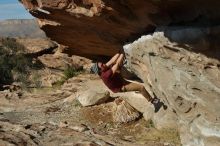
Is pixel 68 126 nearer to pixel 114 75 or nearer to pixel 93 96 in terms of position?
pixel 93 96

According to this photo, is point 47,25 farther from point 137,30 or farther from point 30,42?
point 30,42

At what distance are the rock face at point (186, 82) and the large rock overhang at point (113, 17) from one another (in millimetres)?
371

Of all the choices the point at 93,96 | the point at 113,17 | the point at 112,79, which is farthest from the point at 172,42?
the point at 93,96

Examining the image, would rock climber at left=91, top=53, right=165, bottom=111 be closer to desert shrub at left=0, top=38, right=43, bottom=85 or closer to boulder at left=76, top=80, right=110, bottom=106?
boulder at left=76, top=80, right=110, bottom=106

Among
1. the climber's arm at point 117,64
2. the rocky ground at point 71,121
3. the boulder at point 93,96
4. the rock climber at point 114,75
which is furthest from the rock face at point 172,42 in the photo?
the boulder at point 93,96

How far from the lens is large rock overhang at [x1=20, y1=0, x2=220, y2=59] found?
8523 millimetres

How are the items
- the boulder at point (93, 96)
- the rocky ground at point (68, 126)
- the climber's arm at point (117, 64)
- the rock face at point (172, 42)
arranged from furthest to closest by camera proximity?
the boulder at point (93, 96) → the climber's arm at point (117, 64) → the rocky ground at point (68, 126) → the rock face at point (172, 42)

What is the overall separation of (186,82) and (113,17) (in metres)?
1.97

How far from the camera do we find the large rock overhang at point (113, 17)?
28.0ft

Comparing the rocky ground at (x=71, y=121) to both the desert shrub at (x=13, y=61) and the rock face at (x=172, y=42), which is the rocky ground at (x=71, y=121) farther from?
the desert shrub at (x=13, y=61)

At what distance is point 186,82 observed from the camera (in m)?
9.41

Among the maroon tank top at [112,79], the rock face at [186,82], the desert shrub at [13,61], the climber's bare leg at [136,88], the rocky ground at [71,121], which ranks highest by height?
the rock face at [186,82]

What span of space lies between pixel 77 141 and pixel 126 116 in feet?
6.35

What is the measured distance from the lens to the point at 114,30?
36.2 feet
